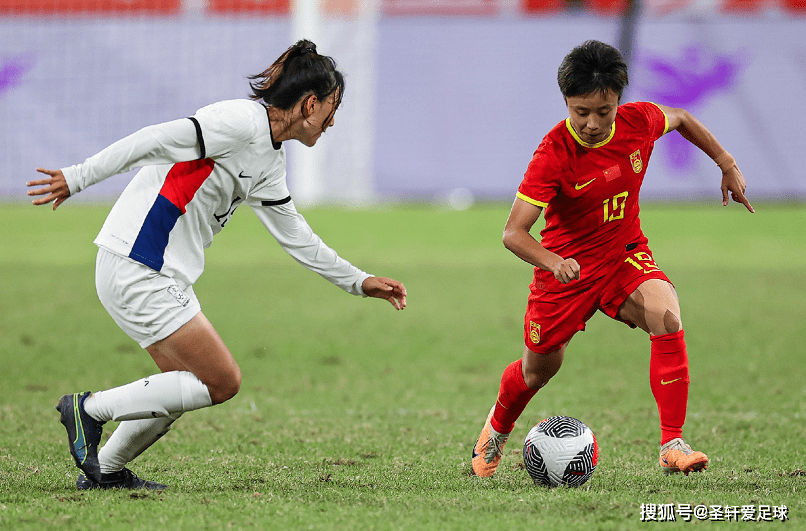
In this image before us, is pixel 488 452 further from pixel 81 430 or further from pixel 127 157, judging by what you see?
pixel 127 157

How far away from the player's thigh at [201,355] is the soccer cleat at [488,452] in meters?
1.39

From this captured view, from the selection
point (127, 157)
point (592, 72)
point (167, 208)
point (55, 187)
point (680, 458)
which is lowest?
point (680, 458)

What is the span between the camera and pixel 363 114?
Answer: 18828mm

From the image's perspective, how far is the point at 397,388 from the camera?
23.9 feet

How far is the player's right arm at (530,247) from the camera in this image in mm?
3865

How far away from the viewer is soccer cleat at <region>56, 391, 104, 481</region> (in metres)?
3.87

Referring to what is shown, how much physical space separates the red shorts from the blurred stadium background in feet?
44.0

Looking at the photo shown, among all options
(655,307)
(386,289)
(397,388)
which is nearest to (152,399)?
(386,289)

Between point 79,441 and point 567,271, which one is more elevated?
point 567,271

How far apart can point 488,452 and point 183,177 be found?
2.08 m

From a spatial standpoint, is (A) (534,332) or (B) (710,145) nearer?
(A) (534,332)

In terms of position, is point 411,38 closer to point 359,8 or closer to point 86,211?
point 359,8

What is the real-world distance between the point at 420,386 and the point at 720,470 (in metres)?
3.22

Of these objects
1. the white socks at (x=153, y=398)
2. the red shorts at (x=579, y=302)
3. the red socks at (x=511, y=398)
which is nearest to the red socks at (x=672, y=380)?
the red shorts at (x=579, y=302)
